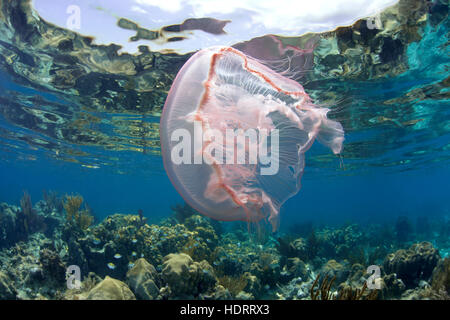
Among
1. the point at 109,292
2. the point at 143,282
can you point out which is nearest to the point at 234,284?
the point at 143,282

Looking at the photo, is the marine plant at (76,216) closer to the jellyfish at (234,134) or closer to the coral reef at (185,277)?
the coral reef at (185,277)

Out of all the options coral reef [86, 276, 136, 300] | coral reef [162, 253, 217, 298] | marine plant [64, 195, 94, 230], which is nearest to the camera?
coral reef [86, 276, 136, 300]

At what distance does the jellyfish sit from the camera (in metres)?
3.91

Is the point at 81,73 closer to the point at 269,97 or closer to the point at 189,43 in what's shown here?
the point at 189,43

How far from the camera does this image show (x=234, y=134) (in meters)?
4.25

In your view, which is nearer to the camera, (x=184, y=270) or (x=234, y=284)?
(x=184, y=270)

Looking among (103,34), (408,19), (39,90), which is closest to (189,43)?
(103,34)

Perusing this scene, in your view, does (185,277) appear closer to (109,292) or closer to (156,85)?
(109,292)

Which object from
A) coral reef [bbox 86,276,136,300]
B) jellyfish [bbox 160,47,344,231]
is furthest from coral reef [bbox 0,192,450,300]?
jellyfish [bbox 160,47,344,231]

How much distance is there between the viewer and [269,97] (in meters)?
4.47

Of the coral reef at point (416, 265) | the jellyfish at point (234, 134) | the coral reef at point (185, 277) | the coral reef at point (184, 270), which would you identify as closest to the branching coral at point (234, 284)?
the coral reef at point (184, 270)

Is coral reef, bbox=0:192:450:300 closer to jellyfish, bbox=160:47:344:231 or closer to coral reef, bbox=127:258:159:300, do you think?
coral reef, bbox=127:258:159:300

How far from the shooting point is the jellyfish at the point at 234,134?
391 centimetres

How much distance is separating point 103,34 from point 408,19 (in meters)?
7.40
